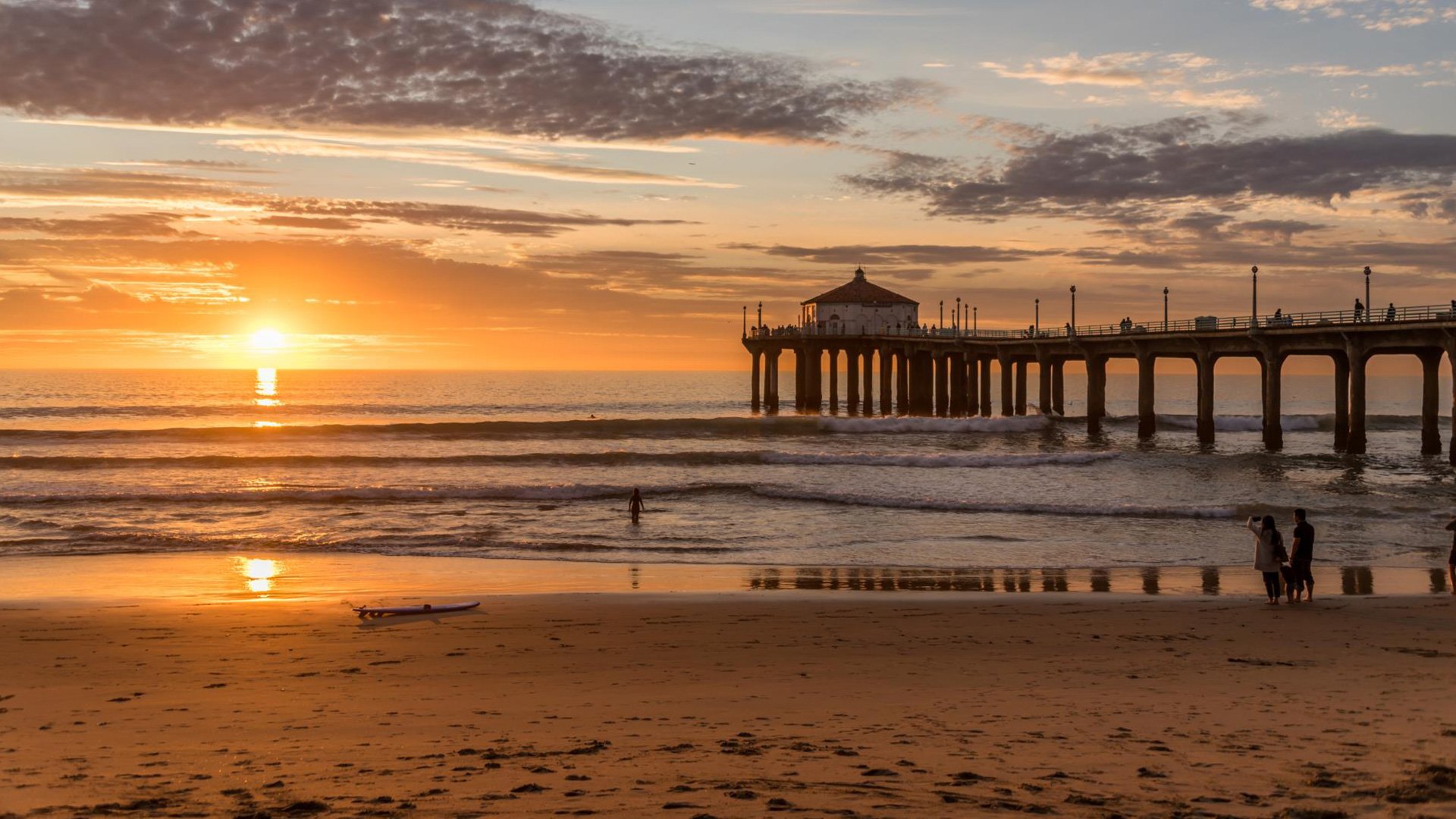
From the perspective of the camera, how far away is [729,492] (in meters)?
33.4

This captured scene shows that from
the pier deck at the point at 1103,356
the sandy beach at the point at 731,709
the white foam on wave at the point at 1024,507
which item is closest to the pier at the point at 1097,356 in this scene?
the pier deck at the point at 1103,356

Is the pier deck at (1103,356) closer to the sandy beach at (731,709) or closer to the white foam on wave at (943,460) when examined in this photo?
the white foam on wave at (943,460)

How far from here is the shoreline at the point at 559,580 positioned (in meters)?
16.2

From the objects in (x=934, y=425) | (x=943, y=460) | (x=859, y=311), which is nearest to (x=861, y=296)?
(x=859, y=311)

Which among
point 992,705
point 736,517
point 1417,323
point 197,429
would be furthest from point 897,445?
point 992,705

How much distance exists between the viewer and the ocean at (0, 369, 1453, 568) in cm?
2250

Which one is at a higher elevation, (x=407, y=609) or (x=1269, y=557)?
(x=1269, y=557)

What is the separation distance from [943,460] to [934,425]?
1903cm

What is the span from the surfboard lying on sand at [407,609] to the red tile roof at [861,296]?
7031 centimetres

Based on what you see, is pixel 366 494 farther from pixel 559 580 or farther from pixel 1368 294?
pixel 1368 294

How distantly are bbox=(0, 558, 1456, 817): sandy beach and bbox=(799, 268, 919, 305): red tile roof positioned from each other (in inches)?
2702

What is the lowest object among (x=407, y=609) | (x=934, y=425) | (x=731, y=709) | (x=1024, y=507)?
(x=1024, y=507)

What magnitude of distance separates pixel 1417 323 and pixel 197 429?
2216 inches

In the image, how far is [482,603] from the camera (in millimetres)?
15016
